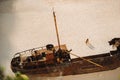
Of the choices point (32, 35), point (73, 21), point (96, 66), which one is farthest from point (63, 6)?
point (96, 66)

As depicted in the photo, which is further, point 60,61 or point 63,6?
point 63,6

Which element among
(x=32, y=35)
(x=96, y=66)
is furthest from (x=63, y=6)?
(x=96, y=66)

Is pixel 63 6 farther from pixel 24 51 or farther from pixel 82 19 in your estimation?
pixel 24 51

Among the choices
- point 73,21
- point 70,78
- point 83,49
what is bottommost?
point 70,78

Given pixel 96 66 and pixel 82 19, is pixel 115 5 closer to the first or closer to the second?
pixel 82 19

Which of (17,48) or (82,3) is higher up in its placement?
(82,3)

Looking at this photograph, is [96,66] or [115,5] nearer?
[96,66]

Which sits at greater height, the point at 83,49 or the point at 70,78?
the point at 83,49
